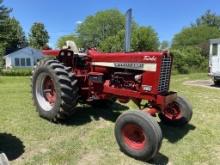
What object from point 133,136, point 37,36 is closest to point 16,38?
point 37,36

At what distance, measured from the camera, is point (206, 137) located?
604 cm

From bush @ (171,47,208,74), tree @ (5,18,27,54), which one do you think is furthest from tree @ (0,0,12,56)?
bush @ (171,47,208,74)

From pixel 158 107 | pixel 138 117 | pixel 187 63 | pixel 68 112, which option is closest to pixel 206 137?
pixel 158 107

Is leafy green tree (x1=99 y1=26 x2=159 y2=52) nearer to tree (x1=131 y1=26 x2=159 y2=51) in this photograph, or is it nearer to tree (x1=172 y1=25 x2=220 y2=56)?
tree (x1=131 y1=26 x2=159 y2=51)

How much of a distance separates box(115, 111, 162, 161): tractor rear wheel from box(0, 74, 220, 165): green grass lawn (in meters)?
0.16

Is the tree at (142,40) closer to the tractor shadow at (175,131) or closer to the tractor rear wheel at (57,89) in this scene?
the tractor rear wheel at (57,89)

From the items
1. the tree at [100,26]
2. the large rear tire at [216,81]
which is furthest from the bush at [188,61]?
the tree at [100,26]

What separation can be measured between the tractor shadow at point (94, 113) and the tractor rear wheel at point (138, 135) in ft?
5.55

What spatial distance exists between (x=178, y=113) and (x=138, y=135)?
164 cm

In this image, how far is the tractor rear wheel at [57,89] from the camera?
6.21m

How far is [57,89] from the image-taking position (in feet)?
20.5

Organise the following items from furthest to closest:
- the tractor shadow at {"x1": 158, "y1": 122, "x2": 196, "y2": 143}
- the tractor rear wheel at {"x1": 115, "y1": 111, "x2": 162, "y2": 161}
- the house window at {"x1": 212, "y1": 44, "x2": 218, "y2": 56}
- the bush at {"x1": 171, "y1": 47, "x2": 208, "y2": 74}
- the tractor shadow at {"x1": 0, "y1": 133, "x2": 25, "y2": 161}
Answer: the bush at {"x1": 171, "y1": 47, "x2": 208, "y2": 74} → the house window at {"x1": 212, "y1": 44, "x2": 218, "y2": 56} → the tractor shadow at {"x1": 158, "y1": 122, "x2": 196, "y2": 143} → the tractor shadow at {"x1": 0, "y1": 133, "x2": 25, "y2": 161} → the tractor rear wheel at {"x1": 115, "y1": 111, "x2": 162, "y2": 161}

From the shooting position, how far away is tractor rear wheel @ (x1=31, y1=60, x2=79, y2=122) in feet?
20.4

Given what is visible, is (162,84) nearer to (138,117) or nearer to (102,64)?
(138,117)
